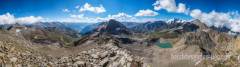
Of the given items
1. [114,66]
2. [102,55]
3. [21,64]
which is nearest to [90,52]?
[102,55]

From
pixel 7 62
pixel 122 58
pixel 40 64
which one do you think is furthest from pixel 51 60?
pixel 122 58

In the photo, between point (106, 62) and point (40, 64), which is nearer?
point (40, 64)

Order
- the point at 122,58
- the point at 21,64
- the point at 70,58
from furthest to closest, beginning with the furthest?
the point at 122,58 → the point at 70,58 → the point at 21,64

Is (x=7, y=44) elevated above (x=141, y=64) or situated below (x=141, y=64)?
above

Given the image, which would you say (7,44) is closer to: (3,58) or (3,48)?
(3,48)

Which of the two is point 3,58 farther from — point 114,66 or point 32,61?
point 114,66

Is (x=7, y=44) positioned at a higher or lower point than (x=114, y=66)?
higher

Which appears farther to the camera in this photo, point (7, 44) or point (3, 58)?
point (7, 44)

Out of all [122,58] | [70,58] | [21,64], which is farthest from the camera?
[122,58]

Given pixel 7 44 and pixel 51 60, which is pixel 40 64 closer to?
pixel 51 60
